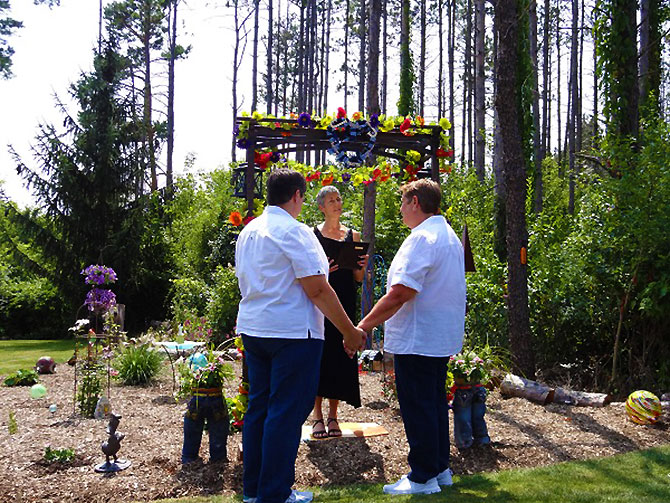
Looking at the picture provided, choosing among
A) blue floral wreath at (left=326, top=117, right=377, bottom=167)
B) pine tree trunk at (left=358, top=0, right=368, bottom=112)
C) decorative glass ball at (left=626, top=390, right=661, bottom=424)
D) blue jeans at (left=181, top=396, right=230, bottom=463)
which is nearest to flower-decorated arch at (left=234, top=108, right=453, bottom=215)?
blue floral wreath at (left=326, top=117, right=377, bottom=167)

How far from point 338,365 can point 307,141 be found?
191cm

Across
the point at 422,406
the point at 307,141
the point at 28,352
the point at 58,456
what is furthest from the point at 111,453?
the point at 28,352

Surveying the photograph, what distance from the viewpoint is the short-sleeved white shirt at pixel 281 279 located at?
2703mm

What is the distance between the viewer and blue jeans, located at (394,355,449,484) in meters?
3.12

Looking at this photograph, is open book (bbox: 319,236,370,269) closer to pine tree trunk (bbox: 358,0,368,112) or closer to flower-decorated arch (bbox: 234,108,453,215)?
flower-decorated arch (bbox: 234,108,453,215)

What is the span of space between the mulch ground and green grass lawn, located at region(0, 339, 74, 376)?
3632 millimetres

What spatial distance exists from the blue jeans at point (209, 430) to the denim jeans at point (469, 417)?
4.77 feet

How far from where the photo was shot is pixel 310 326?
275cm

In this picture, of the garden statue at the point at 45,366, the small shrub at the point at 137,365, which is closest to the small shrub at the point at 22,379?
the garden statue at the point at 45,366

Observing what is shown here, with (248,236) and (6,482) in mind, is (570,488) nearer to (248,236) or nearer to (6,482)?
(248,236)

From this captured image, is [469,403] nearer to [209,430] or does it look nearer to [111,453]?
[209,430]

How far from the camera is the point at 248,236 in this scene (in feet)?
9.39

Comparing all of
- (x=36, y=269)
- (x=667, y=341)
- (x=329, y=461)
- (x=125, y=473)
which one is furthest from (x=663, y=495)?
(x=36, y=269)

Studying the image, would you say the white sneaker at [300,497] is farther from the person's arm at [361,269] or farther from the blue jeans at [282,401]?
the person's arm at [361,269]
